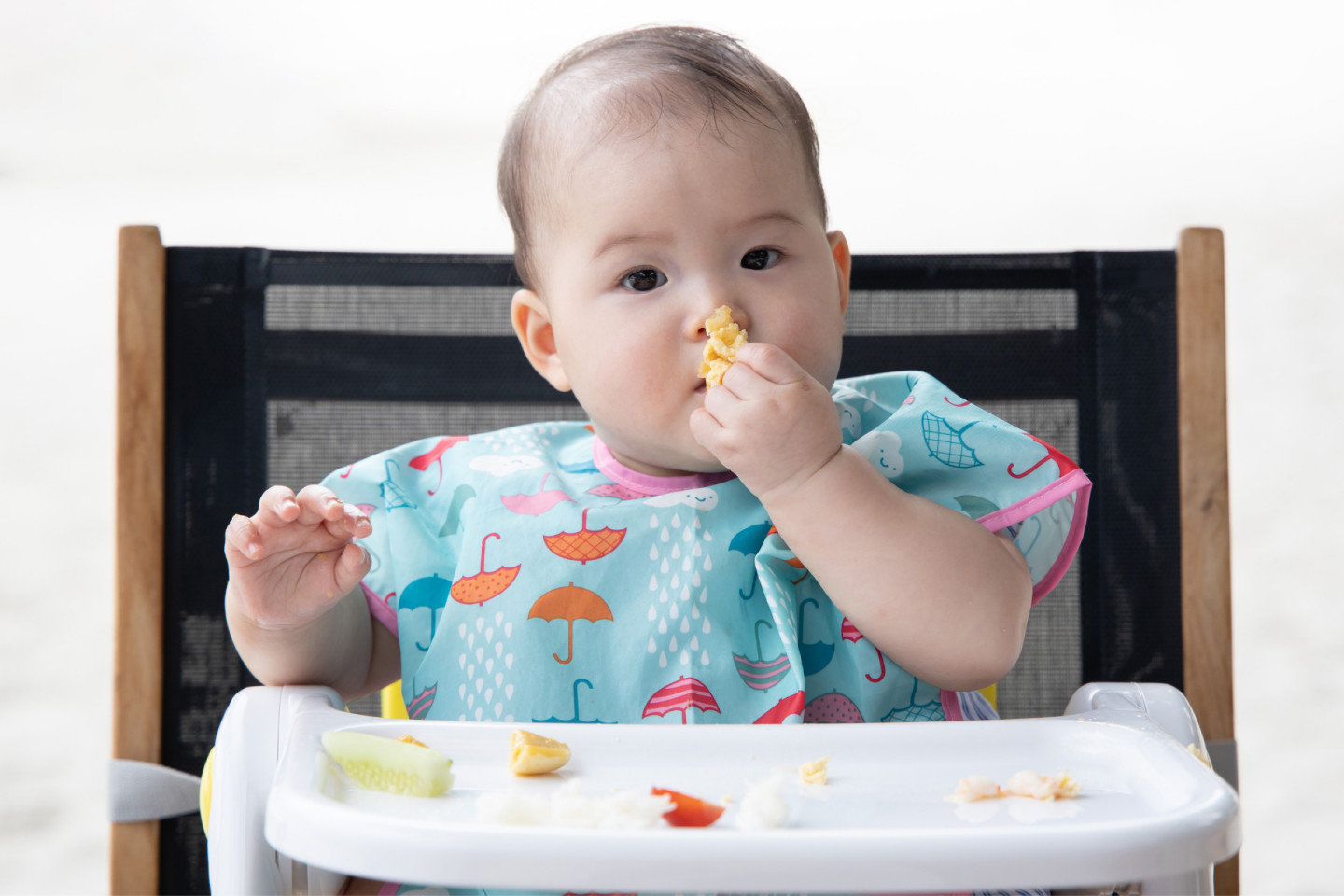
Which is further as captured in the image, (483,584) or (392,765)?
(483,584)

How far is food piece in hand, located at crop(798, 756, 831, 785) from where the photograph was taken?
2.29 ft

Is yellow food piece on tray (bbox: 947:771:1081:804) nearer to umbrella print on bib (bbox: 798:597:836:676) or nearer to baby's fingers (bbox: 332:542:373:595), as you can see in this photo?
umbrella print on bib (bbox: 798:597:836:676)

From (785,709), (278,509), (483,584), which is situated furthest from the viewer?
(483,584)

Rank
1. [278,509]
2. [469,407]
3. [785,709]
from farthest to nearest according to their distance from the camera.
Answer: [469,407] → [785,709] → [278,509]

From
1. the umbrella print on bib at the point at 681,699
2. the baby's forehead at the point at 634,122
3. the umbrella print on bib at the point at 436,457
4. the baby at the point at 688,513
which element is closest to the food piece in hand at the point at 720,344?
the baby at the point at 688,513

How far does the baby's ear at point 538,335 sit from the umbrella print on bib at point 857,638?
1.14ft

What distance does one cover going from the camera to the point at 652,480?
1.06 m

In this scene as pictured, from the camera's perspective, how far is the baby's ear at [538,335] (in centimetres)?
110

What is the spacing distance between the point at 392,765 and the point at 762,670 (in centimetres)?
35

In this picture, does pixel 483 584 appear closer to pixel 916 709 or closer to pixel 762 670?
pixel 762 670

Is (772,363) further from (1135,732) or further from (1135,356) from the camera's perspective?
(1135,356)

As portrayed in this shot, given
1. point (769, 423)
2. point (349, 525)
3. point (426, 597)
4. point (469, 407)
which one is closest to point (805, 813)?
point (769, 423)

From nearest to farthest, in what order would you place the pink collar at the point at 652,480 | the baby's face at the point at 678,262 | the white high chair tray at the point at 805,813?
the white high chair tray at the point at 805,813, the baby's face at the point at 678,262, the pink collar at the point at 652,480

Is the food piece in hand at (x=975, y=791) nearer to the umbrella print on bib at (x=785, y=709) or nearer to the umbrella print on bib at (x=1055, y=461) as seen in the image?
the umbrella print on bib at (x=785, y=709)
